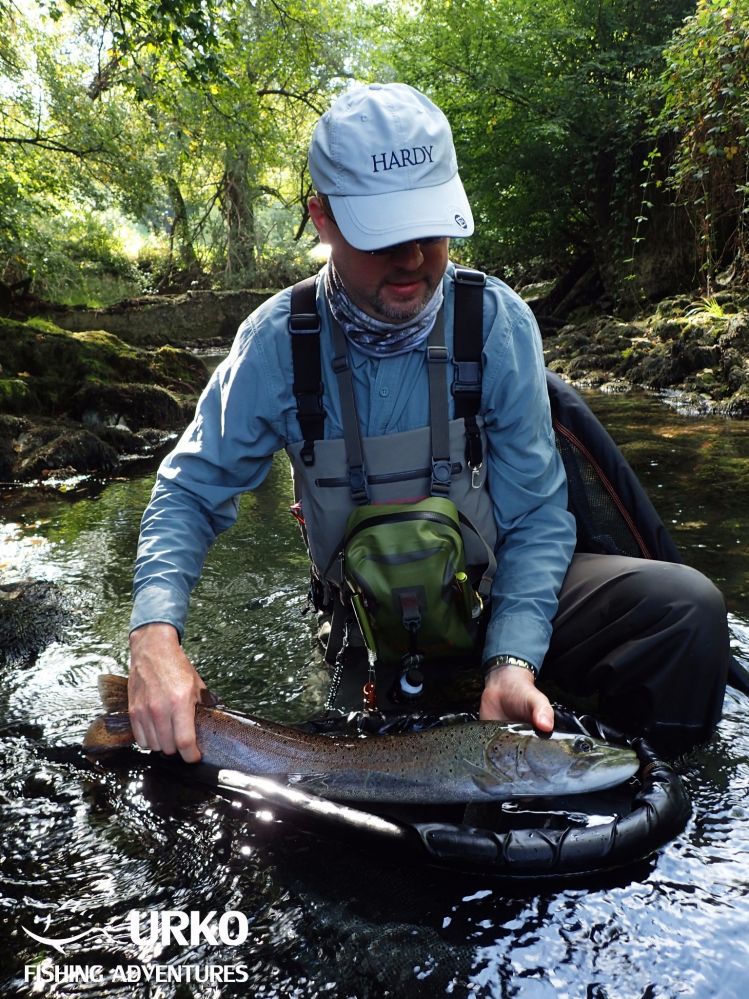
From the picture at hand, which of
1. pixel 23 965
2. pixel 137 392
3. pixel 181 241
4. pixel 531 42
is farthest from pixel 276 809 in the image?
pixel 181 241

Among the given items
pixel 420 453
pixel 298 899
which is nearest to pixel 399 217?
pixel 420 453

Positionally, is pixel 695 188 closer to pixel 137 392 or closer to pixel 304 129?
pixel 137 392

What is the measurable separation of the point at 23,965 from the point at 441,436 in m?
2.11

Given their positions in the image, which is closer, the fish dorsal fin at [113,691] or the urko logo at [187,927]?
the urko logo at [187,927]

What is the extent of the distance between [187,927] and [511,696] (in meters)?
1.21

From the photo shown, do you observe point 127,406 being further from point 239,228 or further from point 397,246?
point 239,228

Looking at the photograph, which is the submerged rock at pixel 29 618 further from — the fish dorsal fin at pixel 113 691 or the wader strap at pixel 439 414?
the wader strap at pixel 439 414

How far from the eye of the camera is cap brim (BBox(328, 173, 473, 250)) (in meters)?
2.57

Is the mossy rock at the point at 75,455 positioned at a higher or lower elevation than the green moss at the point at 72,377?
lower

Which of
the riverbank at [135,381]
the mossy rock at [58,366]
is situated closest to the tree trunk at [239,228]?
the riverbank at [135,381]

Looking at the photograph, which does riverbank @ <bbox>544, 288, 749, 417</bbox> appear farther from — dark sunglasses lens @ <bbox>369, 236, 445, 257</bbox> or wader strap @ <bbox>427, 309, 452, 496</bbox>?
dark sunglasses lens @ <bbox>369, 236, 445, 257</bbox>

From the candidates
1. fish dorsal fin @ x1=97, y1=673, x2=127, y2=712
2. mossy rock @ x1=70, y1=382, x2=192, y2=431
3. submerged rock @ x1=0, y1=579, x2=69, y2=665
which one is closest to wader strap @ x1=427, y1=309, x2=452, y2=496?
fish dorsal fin @ x1=97, y1=673, x2=127, y2=712

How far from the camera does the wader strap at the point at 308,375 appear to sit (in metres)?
2.93

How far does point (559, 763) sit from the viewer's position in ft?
7.39
